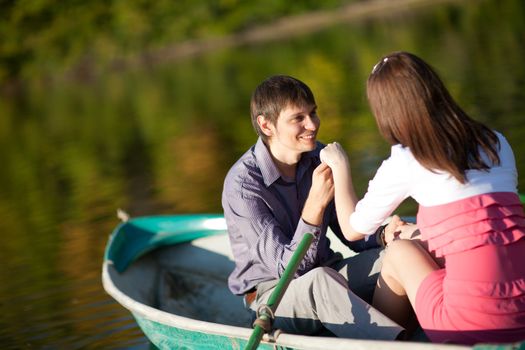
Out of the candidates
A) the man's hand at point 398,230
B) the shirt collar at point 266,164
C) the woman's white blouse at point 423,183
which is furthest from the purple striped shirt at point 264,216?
the woman's white blouse at point 423,183

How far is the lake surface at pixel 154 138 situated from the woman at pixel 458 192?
8.70 ft

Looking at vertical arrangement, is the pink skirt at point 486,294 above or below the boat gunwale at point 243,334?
above

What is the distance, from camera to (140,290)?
542 cm

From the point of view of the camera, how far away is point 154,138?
49.5 ft

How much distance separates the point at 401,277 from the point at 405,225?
0.73 m

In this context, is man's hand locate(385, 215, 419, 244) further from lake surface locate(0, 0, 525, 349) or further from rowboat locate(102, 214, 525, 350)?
lake surface locate(0, 0, 525, 349)

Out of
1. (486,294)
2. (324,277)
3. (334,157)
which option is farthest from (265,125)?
(486,294)

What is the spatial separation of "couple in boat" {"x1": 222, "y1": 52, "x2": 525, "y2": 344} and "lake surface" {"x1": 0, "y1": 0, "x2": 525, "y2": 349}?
1727 mm

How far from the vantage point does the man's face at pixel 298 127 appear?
386 cm

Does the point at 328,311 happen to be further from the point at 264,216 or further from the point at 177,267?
the point at 177,267

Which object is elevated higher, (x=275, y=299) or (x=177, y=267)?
(x=275, y=299)

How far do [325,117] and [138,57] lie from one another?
2584cm

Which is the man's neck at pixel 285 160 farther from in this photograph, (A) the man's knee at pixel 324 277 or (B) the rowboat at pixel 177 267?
(B) the rowboat at pixel 177 267

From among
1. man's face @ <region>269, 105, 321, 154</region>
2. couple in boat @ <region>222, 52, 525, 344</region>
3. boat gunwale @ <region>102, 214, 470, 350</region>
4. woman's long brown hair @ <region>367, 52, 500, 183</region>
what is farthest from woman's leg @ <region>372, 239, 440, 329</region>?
man's face @ <region>269, 105, 321, 154</region>
